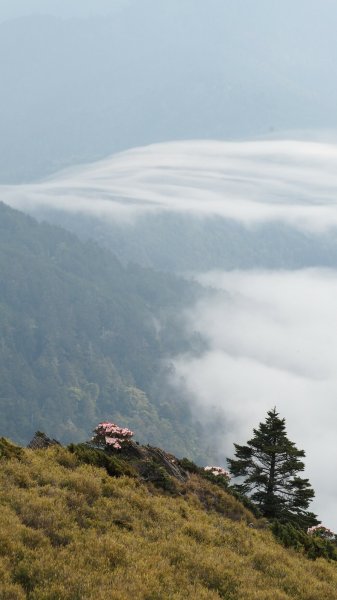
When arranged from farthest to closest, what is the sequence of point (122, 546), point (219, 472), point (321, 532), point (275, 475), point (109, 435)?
point (219, 472) < point (275, 475) < point (109, 435) < point (321, 532) < point (122, 546)

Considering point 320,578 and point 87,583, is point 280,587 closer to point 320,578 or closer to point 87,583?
point 320,578

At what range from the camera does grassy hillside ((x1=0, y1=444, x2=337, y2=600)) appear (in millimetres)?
18219

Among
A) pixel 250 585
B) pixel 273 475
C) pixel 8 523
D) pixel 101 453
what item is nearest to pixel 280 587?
pixel 250 585

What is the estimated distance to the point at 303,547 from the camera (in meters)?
26.5

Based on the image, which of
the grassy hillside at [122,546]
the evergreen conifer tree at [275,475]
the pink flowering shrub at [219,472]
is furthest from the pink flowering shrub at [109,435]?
the evergreen conifer tree at [275,475]

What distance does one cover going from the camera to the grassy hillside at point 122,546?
59.8ft

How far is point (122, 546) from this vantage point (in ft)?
66.6

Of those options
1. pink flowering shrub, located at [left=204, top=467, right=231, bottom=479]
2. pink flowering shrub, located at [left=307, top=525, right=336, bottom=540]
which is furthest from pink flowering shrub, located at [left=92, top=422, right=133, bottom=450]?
pink flowering shrub, located at [left=307, top=525, right=336, bottom=540]

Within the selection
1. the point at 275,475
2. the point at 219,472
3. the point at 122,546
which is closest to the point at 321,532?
the point at 275,475

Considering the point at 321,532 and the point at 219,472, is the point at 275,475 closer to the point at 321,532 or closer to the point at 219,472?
the point at 219,472

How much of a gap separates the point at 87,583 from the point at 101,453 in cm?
1125

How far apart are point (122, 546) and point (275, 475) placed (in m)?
17.5

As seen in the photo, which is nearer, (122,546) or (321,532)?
(122,546)

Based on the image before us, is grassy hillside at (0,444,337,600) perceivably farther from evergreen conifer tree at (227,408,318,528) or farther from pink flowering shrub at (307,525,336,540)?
evergreen conifer tree at (227,408,318,528)
